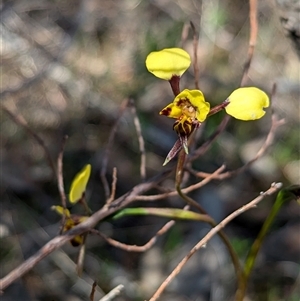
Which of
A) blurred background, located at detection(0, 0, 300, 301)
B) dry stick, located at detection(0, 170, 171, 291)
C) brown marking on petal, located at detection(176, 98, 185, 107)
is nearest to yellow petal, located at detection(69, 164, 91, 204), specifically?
dry stick, located at detection(0, 170, 171, 291)

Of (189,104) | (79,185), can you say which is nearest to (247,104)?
(189,104)

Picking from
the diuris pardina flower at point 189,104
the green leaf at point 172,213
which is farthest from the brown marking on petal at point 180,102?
the green leaf at point 172,213

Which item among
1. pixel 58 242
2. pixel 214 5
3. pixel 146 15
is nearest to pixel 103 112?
pixel 146 15

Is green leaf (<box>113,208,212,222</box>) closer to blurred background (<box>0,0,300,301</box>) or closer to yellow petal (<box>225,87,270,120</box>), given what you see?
yellow petal (<box>225,87,270,120</box>)

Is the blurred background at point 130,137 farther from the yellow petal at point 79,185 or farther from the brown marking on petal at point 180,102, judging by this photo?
the brown marking on petal at point 180,102

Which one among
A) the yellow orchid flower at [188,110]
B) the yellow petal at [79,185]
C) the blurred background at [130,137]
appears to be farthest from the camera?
the blurred background at [130,137]

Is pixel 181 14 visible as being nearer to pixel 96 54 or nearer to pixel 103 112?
pixel 96 54

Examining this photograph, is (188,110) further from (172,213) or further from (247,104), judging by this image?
(172,213)
